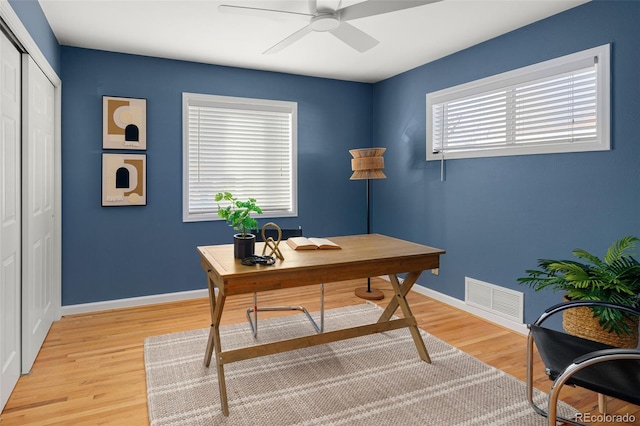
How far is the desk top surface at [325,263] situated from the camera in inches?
81.3

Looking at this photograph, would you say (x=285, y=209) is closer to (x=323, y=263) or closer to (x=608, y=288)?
(x=323, y=263)

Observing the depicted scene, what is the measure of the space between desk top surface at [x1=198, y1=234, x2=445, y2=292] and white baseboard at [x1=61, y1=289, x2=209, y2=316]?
69.8 inches

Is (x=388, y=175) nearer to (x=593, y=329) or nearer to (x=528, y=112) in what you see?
(x=528, y=112)

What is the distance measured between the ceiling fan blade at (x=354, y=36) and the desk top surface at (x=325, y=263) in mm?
1391

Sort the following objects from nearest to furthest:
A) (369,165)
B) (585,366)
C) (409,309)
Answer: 1. (585,366)
2. (409,309)
3. (369,165)

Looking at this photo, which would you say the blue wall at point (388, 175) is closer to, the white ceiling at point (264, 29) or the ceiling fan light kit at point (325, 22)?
the white ceiling at point (264, 29)

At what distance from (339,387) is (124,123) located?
9.92ft

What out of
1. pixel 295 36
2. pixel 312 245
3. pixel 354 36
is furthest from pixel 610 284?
pixel 295 36

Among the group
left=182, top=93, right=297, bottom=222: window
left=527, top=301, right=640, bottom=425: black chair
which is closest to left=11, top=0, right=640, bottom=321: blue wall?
left=182, top=93, right=297, bottom=222: window

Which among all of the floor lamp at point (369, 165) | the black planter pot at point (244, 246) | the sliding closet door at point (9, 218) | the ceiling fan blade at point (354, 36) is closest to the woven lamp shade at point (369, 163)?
the floor lamp at point (369, 165)

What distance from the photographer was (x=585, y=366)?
Answer: 59.7 inches

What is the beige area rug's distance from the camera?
6.86 feet

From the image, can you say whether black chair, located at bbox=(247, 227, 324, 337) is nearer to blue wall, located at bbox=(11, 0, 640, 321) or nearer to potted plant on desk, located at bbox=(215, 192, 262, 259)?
potted plant on desk, located at bbox=(215, 192, 262, 259)

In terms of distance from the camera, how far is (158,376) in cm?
250
